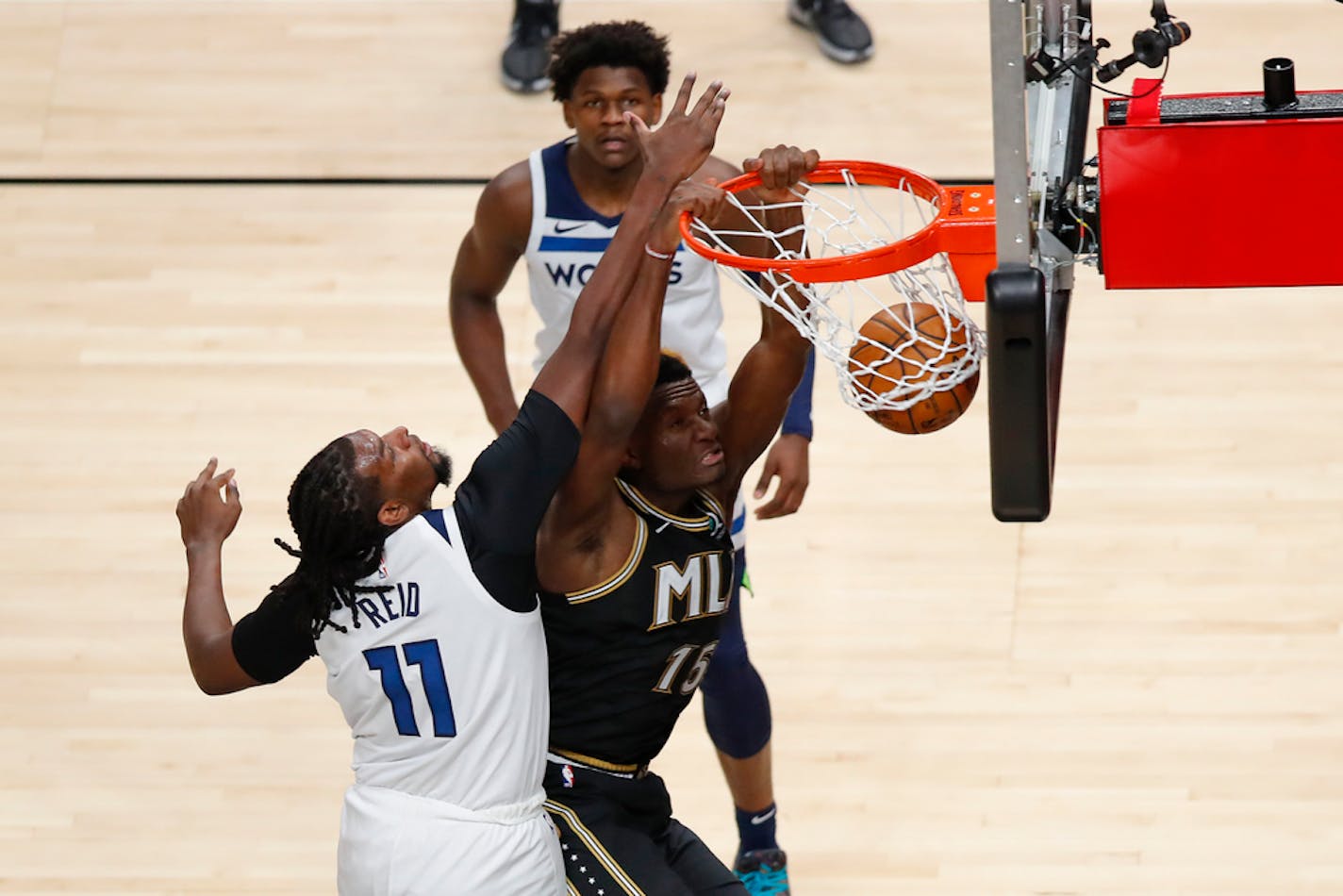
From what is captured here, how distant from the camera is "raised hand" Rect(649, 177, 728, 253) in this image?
3078 millimetres

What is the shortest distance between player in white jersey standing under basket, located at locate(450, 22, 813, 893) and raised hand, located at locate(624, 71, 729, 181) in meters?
0.76

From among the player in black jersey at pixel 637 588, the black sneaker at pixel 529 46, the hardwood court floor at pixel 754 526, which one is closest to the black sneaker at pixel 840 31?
the hardwood court floor at pixel 754 526

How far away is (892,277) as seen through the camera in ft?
10.4

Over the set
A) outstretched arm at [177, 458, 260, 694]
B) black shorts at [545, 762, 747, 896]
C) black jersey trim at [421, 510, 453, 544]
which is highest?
black jersey trim at [421, 510, 453, 544]

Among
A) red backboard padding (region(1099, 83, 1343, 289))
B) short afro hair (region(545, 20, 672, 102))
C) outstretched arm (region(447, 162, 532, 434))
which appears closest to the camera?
red backboard padding (region(1099, 83, 1343, 289))

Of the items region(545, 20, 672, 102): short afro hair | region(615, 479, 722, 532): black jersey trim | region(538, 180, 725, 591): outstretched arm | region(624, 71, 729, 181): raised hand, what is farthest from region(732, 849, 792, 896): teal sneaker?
region(624, 71, 729, 181): raised hand

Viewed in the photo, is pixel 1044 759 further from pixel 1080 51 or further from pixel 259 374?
pixel 259 374

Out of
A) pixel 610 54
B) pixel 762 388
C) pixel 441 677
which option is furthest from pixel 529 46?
pixel 441 677

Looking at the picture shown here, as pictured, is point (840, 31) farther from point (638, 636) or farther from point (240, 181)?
point (638, 636)

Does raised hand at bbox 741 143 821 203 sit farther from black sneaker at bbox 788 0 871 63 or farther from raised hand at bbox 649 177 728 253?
black sneaker at bbox 788 0 871 63

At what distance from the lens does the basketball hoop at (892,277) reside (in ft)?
9.71

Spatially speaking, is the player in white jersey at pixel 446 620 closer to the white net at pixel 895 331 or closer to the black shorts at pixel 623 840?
the black shorts at pixel 623 840

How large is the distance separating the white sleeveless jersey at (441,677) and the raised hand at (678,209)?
1.77 feet

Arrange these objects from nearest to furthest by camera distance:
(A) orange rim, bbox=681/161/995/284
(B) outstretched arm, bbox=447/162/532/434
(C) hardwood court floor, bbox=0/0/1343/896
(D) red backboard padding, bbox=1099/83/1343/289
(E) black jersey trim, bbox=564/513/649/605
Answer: (D) red backboard padding, bbox=1099/83/1343/289, (A) orange rim, bbox=681/161/995/284, (E) black jersey trim, bbox=564/513/649/605, (B) outstretched arm, bbox=447/162/532/434, (C) hardwood court floor, bbox=0/0/1343/896
